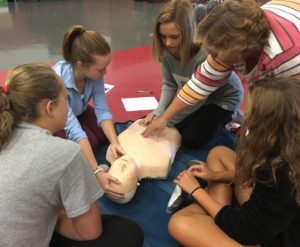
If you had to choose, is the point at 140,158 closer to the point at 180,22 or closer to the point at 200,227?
the point at 200,227

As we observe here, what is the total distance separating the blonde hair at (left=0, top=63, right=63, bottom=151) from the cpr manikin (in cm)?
55

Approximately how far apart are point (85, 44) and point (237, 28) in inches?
24.8

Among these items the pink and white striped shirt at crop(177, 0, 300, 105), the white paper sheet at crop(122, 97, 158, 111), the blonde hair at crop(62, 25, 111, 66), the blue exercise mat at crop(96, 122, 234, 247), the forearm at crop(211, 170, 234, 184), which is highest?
the pink and white striped shirt at crop(177, 0, 300, 105)

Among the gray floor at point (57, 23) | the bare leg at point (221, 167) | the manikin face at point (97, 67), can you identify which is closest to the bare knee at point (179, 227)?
the bare leg at point (221, 167)

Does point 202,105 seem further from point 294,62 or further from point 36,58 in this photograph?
point 36,58

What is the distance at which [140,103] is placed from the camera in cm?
218

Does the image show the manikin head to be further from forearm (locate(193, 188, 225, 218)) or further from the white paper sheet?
the white paper sheet

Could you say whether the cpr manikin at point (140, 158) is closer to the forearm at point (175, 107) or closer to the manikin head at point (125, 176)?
the manikin head at point (125, 176)

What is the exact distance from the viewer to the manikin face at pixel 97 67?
1.41 m

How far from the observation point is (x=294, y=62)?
3.56 ft

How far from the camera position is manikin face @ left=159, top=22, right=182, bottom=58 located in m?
1.51

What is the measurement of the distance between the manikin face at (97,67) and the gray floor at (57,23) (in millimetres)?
1549

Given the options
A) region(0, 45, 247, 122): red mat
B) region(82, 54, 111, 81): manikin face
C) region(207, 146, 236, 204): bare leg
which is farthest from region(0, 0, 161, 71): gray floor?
region(207, 146, 236, 204): bare leg

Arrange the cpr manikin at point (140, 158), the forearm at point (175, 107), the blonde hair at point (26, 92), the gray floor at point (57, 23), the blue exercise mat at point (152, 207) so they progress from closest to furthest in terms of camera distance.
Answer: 1. the blonde hair at point (26, 92)
2. the blue exercise mat at point (152, 207)
3. the cpr manikin at point (140, 158)
4. the forearm at point (175, 107)
5. the gray floor at point (57, 23)
